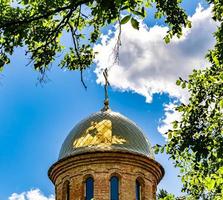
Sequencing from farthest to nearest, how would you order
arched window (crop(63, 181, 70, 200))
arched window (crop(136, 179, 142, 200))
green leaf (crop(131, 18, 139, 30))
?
arched window (crop(63, 181, 70, 200)) < arched window (crop(136, 179, 142, 200)) < green leaf (crop(131, 18, 139, 30))

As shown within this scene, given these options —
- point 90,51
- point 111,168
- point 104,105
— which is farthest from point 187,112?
point 104,105

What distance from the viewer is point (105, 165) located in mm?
20594

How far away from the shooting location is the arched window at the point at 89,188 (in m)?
20.5

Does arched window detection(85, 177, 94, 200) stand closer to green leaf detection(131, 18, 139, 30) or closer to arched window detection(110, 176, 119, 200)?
arched window detection(110, 176, 119, 200)

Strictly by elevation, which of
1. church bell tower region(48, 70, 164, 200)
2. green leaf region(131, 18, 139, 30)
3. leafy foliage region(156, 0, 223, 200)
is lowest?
green leaf region(131, 18, 139, 30)

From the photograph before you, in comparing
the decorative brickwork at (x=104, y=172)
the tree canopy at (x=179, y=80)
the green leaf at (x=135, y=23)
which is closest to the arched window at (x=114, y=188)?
the decorative brickwork at (x=104, y=172)

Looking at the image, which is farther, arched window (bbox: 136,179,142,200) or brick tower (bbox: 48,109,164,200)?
arched window (bbox: 136,179,142,200)

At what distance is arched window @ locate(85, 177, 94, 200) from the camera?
67.3 ft

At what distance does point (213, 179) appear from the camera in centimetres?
882

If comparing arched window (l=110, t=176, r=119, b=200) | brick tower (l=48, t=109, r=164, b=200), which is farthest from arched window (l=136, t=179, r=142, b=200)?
arched window (l=110, t=176, r=119, b=200)

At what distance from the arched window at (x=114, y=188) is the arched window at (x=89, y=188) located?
0.73 m

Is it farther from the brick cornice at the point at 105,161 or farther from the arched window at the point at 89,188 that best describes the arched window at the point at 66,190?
the arched window at the point at 89,188

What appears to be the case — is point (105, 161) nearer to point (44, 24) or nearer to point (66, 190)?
point (66, 190)

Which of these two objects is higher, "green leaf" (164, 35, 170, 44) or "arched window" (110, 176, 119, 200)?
"arched window" (110, 176, 119, 200)
